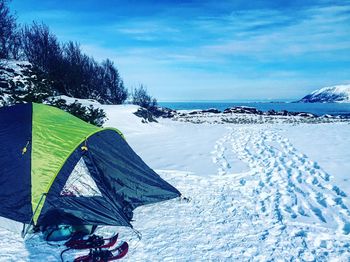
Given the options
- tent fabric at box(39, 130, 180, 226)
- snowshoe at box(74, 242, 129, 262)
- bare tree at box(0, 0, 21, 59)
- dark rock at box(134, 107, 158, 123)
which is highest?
bare tree at box(0, 0, 21, 59)

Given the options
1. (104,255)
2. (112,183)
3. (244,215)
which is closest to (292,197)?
(244,215)

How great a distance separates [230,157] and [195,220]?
5.95 meters

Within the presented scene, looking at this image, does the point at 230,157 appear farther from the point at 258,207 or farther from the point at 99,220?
the point at 99,220

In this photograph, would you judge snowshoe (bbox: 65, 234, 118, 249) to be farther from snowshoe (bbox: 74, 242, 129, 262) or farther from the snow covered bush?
the snow covered bush

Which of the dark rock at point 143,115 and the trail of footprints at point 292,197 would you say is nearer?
the trail of footprints at point 292,197

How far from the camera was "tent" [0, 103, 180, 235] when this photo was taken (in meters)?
4.96

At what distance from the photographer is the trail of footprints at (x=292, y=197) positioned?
197 inches

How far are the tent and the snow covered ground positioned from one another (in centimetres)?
35

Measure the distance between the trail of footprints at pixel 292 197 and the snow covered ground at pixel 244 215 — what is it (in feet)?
0.05

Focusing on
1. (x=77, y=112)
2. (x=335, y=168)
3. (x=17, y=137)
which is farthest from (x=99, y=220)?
(x=77, y=112)

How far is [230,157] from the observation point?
442 inches

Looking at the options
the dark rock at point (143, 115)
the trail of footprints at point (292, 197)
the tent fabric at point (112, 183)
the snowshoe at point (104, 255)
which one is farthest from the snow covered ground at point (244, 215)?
the dark rock at point (143, 115)

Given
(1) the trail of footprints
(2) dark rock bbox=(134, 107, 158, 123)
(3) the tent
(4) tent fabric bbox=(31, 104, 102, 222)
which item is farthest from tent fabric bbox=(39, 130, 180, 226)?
(2) dark rock bbox=(134, 107, 158, 123)

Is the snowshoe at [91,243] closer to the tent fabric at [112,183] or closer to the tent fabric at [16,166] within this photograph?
the tent fabric at [112,183]
